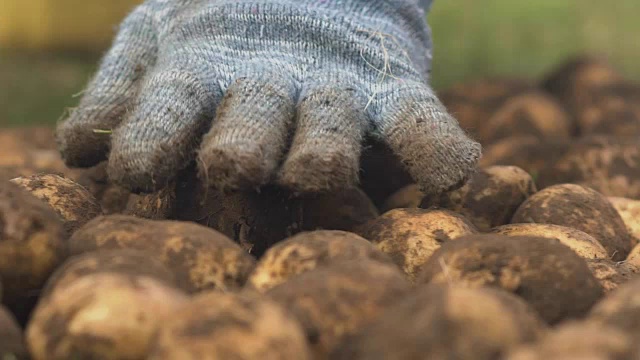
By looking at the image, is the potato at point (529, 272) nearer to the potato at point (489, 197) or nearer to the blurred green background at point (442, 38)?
Result: the potato at point (489, 197)

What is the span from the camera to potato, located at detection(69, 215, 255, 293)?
1.81m

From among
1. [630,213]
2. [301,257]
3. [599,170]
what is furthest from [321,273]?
[599,170]

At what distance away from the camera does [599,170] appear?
3.37 metres

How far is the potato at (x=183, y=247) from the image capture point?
181 cm

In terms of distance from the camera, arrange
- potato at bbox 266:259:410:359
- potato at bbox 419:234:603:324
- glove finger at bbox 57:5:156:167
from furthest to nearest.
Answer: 1. glove finger at bbox 57:5:156:167
2. potato at bbox 419:234:603:324
3. potato at bbox 266:259:410:359

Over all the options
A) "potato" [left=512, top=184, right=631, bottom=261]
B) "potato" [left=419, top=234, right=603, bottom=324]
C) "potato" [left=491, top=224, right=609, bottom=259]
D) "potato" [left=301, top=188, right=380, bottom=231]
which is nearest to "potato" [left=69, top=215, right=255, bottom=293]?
"potato" [left=419, top=234, right=603, bottom=324]

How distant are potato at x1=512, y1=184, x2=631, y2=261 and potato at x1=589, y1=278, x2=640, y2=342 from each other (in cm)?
102

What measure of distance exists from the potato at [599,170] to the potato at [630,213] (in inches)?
11.4

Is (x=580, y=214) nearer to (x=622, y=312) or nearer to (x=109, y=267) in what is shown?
(x=622, y=312)

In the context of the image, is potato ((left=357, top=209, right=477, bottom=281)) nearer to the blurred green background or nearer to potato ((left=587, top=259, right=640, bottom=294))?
potato ((left=587, top=259, right=640, bottom=294))

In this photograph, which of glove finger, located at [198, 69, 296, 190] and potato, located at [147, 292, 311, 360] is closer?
potato, located at [147, 292, 311, 360]

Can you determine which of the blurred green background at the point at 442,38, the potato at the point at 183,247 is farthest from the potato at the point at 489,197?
the blurred green background at the point at 442,38

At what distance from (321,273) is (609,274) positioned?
767 millimetres

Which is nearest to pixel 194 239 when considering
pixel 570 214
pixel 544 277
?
pixel 544 277
